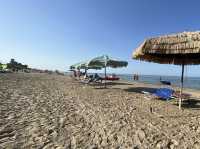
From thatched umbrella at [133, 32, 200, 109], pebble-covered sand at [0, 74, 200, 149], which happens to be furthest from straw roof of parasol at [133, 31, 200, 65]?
pebble-covered sand at [0, 74, 200, 149]

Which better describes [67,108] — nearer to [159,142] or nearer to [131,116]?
[131,116]

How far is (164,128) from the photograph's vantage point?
5.57m

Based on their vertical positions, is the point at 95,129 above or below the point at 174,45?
below

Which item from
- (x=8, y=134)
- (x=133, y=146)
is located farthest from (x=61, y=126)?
(x=133, y=146)

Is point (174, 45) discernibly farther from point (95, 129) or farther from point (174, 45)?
point (95, 129)

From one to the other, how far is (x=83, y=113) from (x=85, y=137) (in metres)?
2.42

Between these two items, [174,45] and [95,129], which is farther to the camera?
[174,45]

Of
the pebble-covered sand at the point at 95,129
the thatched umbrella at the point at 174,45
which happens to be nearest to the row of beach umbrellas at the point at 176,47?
the thatched umbrella at the point at 174,45

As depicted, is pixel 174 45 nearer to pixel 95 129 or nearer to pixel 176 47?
pixel 176 47

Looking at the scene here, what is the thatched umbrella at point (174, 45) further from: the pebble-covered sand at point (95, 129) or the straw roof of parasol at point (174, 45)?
the pebble-covered sand at point (95, 129)

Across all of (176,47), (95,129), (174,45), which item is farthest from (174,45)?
(95,129)

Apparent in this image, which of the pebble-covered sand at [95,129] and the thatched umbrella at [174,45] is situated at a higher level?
the thatched umbrella at [174,45]

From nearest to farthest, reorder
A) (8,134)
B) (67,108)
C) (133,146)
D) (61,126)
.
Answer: (133,146) < (8,134) < (61,126) < (67,108)

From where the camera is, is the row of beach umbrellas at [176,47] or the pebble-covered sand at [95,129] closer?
the pebble-covered sand at [95,129]
